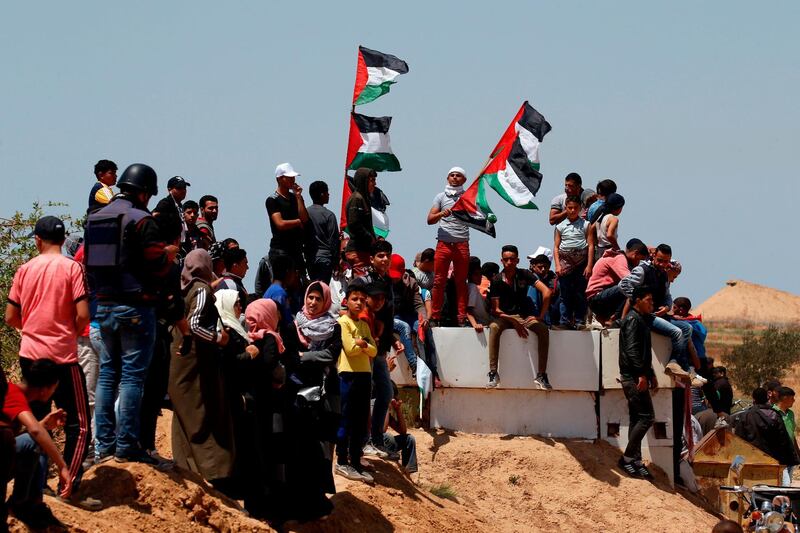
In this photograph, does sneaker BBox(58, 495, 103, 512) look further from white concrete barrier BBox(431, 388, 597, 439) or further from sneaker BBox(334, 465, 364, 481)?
white concrete barrier BBox(431, 388, 597, 439)

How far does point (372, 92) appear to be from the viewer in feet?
60.0

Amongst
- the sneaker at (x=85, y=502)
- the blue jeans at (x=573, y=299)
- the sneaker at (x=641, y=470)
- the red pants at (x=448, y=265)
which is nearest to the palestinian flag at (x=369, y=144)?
the red pants at (x=448, y=265)

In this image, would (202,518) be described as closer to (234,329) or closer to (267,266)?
(234,329)

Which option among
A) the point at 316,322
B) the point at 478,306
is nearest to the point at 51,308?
the point at 316,322

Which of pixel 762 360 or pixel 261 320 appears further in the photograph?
pixel 762 360

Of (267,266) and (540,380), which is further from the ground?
(267,266)

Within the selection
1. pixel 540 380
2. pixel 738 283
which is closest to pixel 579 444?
pixel 540 380

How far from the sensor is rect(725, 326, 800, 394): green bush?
46.2 meters

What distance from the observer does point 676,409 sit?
18.0 metres

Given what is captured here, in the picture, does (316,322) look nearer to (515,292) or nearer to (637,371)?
(515,292)

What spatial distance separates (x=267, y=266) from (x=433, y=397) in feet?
13.7

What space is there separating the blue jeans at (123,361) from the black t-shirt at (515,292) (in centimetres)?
770

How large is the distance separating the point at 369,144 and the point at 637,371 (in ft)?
15.1

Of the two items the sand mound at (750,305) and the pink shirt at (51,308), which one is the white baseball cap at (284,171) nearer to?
the pink shirt at (51,308)
